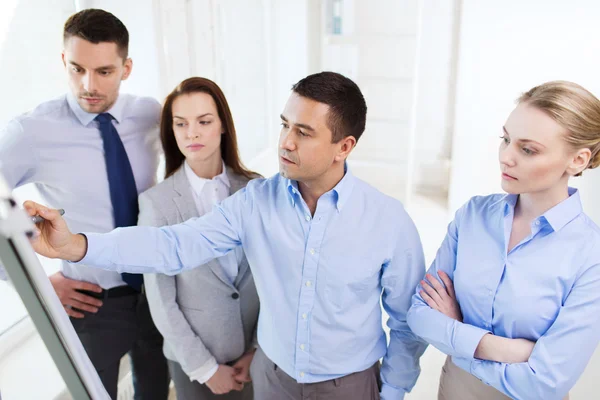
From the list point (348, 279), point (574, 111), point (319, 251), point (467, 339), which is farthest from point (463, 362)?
point (574, 111)

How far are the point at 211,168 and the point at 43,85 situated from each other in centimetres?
96

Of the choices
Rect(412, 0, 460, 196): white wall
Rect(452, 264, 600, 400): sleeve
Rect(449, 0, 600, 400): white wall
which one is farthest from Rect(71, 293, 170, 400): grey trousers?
Rect(412, 0, 460, 196): white wall

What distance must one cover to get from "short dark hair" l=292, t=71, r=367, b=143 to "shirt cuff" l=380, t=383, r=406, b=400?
0.74 m

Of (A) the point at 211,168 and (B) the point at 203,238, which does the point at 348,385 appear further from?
(A) the point at 211,168

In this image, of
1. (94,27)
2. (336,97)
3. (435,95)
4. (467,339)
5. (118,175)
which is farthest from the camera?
(435,95)

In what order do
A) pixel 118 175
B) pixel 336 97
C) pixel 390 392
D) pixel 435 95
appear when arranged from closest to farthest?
pixel 336 97, pixel 390 392, pixel 118 175, pixel 435 95

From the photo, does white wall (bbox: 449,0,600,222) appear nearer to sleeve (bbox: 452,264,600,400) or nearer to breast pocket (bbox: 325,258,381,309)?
sleeve (bbox: 452,264,600,400)

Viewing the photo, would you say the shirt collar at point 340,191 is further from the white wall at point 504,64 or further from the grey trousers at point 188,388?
the white wall at point 504,64

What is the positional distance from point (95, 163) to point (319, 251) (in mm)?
849

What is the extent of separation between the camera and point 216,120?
179 cm

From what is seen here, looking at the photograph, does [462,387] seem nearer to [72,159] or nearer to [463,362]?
[463,362]

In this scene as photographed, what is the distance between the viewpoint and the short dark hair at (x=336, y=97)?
4.58 feet

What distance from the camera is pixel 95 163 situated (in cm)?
176

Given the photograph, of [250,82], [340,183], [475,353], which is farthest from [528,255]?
[250,82]
